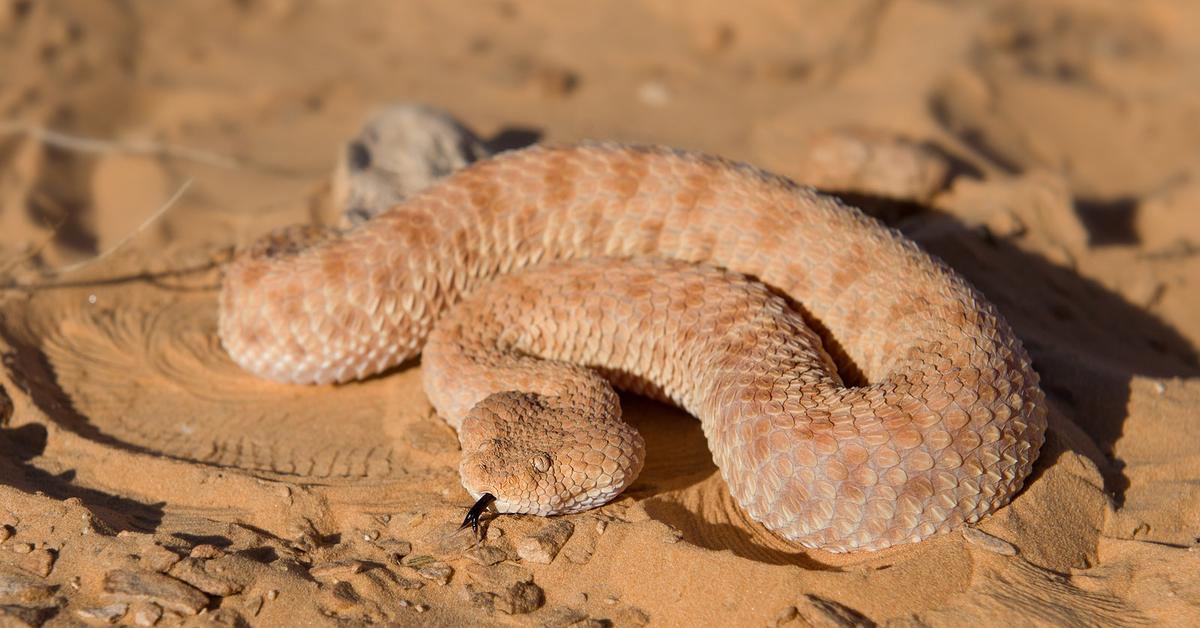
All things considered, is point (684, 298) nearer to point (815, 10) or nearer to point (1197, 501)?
point (1197, 501)

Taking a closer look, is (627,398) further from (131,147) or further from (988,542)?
(131,147)

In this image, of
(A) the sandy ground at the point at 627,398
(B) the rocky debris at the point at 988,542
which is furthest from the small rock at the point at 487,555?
(B) the rocky debris at the point at 988,542

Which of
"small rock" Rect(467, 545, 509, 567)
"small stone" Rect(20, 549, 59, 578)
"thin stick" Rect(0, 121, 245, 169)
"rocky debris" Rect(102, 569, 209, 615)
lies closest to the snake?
"small rock" Rect(467, 545, 509, 567)

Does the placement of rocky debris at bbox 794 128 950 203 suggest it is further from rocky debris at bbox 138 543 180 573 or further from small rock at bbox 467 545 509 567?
rocky debris at bbox 138 543 180 573

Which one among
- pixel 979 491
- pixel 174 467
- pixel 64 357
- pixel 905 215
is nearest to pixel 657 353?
pixel 979 491

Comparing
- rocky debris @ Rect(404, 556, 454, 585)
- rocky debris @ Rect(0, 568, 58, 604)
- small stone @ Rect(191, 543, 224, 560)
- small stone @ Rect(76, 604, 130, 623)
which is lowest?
rocky debris @ Rect(0, 568, 58, 604)
